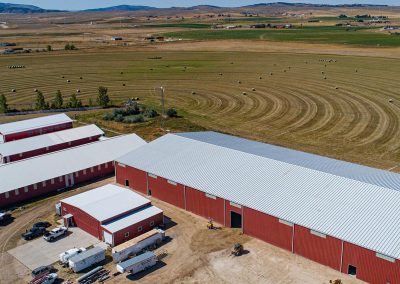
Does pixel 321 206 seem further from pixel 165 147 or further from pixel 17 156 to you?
pixel 17 156

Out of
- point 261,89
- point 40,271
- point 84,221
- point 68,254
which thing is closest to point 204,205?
point 84,221

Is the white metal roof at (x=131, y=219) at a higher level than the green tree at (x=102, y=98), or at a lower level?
lower

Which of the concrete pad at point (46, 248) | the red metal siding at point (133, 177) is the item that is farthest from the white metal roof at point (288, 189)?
the concrete pad at point (46, 248)

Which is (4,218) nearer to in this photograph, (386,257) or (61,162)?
(61,162)

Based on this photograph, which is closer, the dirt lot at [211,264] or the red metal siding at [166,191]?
the dirt lot at [211,264]

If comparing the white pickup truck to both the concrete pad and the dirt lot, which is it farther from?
the dirt lot

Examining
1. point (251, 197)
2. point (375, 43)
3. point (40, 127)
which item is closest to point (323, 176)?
point (251, 197)

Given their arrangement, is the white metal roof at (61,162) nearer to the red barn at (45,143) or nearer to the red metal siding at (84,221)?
the red barn at (45,143)
